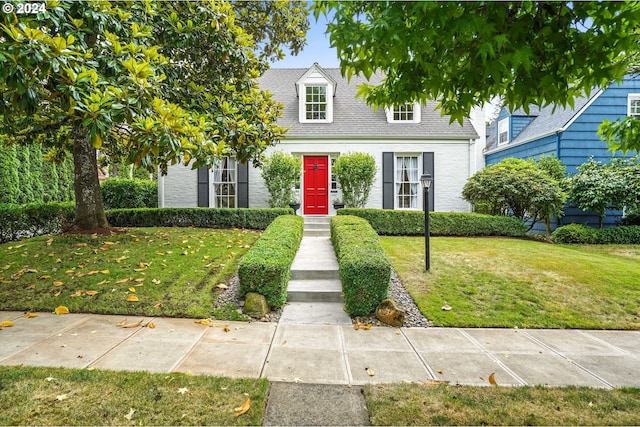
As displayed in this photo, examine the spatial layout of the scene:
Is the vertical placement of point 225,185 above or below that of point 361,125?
below

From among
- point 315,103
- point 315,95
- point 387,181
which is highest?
point 315,95

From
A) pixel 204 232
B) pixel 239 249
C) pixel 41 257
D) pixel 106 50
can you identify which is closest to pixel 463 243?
pixel 239 249

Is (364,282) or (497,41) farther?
(364,282)

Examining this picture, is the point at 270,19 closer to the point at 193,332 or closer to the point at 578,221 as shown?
the point at 193,332

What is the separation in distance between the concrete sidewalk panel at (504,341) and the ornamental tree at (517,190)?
24.1 ft

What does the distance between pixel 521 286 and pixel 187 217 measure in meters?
9.13

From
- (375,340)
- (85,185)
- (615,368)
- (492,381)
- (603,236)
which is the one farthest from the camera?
(603,236)

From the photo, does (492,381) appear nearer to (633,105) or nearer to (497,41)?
(497,41)

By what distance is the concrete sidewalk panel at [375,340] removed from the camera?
3.48 m

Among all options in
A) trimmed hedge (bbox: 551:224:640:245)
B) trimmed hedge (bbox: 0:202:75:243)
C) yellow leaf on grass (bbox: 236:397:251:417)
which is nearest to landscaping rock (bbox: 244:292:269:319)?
yellow leaf on grass (bbox: 236:397:251:417)

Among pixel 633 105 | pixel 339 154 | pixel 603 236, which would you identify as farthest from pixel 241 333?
pixel 633 105

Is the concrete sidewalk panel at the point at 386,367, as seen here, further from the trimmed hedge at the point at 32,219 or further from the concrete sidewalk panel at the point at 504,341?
the trimmed hedge at the point at 32,219

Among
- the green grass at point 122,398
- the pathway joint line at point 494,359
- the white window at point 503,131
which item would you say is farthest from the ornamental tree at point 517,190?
the green grass at point 122,398

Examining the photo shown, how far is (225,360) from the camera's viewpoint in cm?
310
